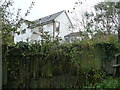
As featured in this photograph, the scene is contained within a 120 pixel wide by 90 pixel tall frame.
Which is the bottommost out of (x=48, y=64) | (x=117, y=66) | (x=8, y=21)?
(x=117, y=66)

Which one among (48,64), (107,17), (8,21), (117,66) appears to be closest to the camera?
(8,21)

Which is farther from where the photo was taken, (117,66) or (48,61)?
(117,66)

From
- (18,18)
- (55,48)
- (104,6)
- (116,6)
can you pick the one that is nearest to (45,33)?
(55,48)

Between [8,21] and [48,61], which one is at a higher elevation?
[8,21]

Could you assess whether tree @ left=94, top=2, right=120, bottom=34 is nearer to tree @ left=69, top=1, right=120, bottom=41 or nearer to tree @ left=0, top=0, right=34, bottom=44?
tree @ left=69, top=1, right=120, bottom=41

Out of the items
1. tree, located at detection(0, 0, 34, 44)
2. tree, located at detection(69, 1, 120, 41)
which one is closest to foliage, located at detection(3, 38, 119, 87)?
tree, located at detection(0, 0, 34, 44)

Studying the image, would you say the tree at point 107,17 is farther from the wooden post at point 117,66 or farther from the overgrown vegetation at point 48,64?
the overgrown vegetation at point 48,64

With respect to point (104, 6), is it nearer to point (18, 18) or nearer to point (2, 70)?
point (18, 18)

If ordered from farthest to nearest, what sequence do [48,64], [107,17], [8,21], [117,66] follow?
[107,17] → [117,66] → [48,64] → [8,21]

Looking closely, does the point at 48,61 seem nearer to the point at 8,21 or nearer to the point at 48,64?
the point at 48,64

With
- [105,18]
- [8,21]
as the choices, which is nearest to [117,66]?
[105,18]

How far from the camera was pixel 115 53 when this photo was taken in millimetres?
5062

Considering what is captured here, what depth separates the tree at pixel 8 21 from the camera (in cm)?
279

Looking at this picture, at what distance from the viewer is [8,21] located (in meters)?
2.88
